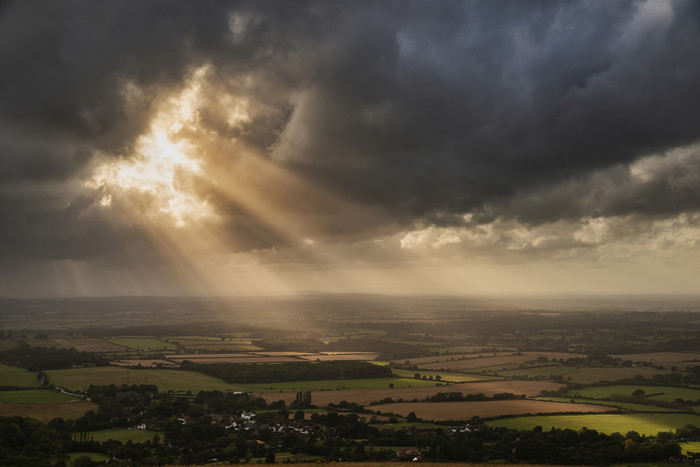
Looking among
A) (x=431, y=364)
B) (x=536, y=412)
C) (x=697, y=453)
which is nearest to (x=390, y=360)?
(x=431, y=364)

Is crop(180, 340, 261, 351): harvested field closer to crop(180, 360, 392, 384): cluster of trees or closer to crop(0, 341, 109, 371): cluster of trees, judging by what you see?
crop(0, 341, 109, 371): cluster of trees

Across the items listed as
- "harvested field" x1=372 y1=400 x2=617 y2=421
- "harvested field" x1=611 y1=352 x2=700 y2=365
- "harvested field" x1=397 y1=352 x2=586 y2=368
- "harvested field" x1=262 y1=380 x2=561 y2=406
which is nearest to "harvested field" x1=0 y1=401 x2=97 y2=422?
"harvested field" x1=262 y1=380 x2=561 y2=406

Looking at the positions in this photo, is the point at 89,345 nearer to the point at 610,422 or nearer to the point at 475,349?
the point at 475,349

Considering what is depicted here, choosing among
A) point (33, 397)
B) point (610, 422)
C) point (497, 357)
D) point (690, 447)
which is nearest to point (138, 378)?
point (33, 397)

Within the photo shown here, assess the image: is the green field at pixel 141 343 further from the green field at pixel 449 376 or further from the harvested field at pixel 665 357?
the harvested field at pixel 665 357

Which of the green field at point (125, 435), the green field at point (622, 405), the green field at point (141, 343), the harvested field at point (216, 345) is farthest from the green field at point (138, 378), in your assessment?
the green field at point (622, 405)

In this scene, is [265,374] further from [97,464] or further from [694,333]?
[694,333]
